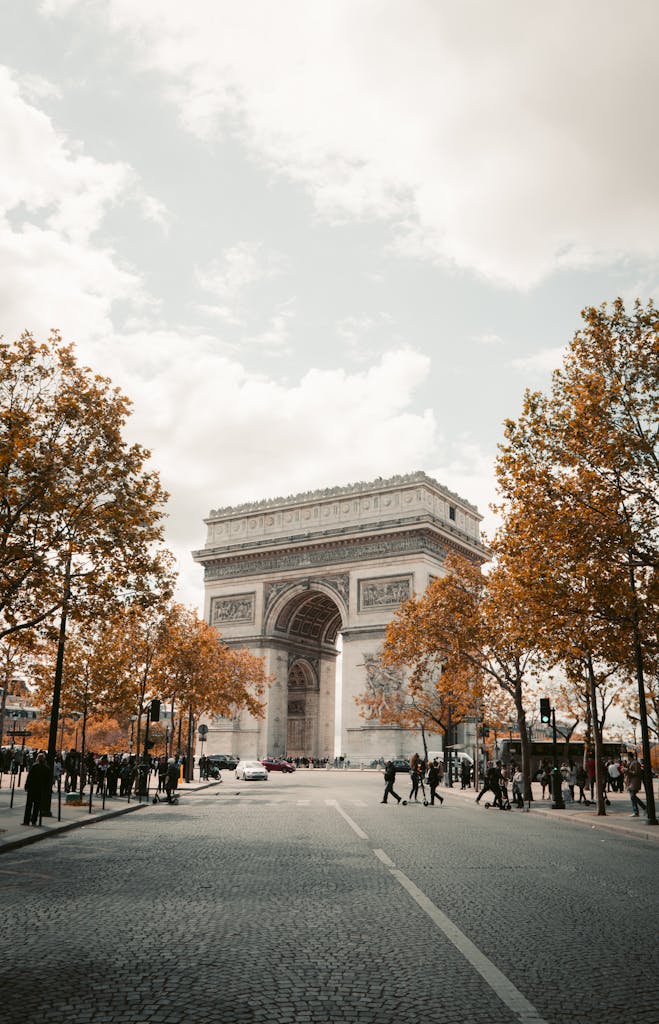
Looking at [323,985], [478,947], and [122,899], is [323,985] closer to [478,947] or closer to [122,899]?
[478,947]

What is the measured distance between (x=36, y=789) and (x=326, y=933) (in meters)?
12.4

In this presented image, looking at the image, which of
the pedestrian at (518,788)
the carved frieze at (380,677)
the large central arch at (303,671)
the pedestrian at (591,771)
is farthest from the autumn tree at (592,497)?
the large central arch at (303,671)

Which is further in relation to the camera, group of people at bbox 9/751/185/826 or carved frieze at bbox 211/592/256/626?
carved frieze at bbox 211/592/256/626

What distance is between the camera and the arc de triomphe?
188 feet

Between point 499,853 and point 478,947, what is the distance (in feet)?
25.1

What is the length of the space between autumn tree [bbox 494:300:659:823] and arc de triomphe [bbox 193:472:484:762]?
34.6 m

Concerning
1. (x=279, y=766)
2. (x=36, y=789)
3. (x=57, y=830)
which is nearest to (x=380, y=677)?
(x=279, y=766)

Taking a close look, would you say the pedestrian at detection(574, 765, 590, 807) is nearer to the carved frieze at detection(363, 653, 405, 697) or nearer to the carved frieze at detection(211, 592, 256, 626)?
the carved frieze at detection(363, 653, 405, 697)

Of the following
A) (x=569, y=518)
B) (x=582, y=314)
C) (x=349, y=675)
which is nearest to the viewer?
(x=569, y=518)

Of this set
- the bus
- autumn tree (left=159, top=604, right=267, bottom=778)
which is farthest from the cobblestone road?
the bus

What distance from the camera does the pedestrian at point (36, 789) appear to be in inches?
706

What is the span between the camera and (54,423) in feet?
66.2

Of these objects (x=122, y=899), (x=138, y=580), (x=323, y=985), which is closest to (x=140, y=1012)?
(x=323, y=985)

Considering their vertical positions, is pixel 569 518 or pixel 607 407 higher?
pixel 607 407
